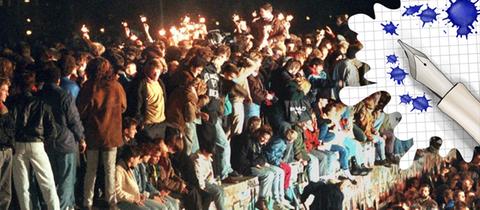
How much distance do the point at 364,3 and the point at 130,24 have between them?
2.75ft

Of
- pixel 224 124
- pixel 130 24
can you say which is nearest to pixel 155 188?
pixel 224 124

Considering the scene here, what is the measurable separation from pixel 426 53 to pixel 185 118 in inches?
35.3

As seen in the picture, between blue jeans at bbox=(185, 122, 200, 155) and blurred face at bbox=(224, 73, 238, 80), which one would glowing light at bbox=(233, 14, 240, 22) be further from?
blue jeans at bbox=(185, 122, 200, 155)

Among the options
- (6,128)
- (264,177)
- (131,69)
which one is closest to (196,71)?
(131,69)

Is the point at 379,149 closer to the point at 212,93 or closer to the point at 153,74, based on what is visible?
the point at 212,93

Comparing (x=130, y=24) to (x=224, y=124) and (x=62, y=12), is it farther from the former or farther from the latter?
(x=224, y=124)

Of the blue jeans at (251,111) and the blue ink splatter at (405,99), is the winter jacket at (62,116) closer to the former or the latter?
the blue jeans at (251,111)

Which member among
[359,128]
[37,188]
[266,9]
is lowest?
[37,188]

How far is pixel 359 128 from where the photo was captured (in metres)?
3.22

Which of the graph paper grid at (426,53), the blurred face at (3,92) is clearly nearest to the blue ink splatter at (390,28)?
the graph paper grid at (426,53)

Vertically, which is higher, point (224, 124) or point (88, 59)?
A: point (88, 59)

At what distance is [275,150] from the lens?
10.4 ft

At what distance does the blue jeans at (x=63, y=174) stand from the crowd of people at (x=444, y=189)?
3.72 ft

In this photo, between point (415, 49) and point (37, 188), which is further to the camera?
point (415, 49)
